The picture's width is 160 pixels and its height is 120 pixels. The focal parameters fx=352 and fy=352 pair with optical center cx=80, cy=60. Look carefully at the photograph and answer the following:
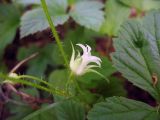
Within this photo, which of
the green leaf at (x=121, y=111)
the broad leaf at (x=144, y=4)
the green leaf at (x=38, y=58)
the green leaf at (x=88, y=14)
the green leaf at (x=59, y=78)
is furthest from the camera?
the broad leaf at (x=144, y=4)

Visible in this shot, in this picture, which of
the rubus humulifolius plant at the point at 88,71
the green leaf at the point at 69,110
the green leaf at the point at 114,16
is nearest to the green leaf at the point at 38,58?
the rubus humulifolius plant at the point at 88,71

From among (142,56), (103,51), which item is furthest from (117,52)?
(103,51)

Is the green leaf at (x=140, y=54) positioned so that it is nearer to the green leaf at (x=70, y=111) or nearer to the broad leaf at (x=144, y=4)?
the green leaf at (x=70, y=111)

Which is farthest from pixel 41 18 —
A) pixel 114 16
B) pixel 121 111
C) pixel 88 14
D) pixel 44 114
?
pixel 121 111

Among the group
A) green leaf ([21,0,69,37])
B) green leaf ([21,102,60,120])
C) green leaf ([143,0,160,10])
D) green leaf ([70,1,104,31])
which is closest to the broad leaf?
green leaf ([143,0,160,10])

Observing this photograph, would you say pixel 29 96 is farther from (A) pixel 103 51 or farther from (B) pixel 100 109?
(A) pixel 103 51

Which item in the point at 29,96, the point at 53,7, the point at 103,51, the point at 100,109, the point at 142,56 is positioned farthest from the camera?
the point at 103,51
